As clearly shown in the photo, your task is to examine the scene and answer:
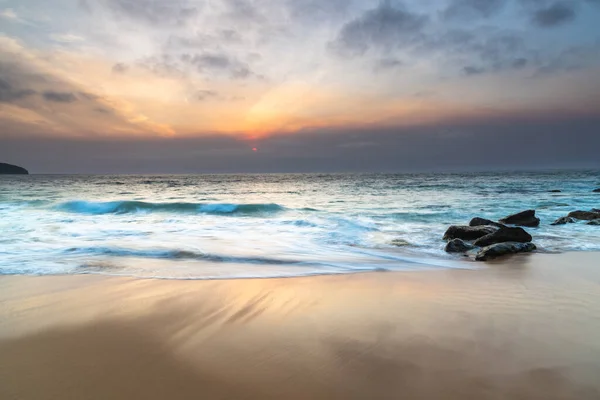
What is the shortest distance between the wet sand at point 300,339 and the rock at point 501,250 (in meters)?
1.92

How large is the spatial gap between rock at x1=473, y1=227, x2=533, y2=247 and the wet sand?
11.2 feet

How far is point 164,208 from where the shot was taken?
22.2m

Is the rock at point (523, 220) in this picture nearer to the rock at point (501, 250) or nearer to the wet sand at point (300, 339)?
the rock at point (501, 250)

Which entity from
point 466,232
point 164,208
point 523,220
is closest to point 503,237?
point 466,232

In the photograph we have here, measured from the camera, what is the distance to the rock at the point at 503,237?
28.6 ft

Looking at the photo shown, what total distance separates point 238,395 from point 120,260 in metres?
5.32

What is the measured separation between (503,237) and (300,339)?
730 centimetres

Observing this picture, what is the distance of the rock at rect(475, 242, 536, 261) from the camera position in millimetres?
7248

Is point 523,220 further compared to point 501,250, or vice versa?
point 523,220

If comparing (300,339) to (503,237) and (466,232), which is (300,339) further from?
(466,232)

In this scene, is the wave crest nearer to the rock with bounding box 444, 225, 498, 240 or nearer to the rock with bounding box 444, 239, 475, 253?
the rock with bounding box 444, 225, 498, 240

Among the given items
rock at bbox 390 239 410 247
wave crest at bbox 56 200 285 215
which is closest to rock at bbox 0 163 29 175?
wave crest at bbox 56 200 285 215

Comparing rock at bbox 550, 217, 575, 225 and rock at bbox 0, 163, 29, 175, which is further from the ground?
rock at bbox 0, 163, 29, 175

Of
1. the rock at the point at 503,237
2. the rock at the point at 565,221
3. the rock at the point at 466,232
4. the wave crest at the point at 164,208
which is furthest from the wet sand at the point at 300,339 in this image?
the wave crest at the point at 164,208
